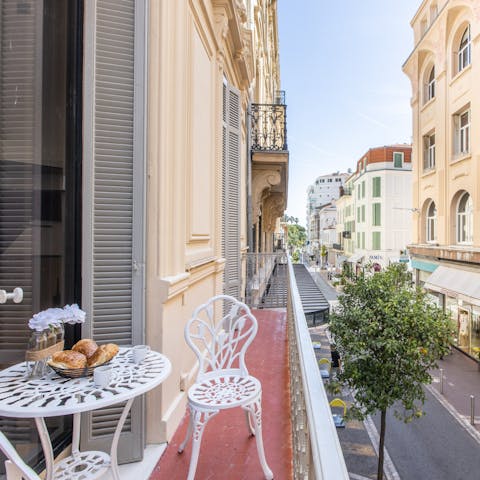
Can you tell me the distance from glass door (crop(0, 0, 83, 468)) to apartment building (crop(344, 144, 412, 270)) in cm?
3146

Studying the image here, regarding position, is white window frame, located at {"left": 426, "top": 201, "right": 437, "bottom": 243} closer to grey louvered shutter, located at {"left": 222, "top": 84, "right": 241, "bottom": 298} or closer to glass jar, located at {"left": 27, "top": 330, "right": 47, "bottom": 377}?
grey louvered shutter, located at {"left": 222, "top": 84, "right": 241, "bottom": 298}

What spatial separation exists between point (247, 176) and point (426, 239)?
13.0 m

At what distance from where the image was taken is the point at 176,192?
8.81ft

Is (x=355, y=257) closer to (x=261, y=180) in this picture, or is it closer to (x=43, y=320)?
(x=261, y=180)

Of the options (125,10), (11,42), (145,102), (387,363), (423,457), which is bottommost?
(423,457)

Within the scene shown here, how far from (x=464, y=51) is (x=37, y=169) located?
1695 cm

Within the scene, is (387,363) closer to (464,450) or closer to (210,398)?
(464,450)

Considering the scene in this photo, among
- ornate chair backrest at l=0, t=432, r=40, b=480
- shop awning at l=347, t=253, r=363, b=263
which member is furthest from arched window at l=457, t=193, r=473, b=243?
shop awning at l=347, t=253, r=363, b=263

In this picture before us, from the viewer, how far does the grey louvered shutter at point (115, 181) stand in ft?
7.36

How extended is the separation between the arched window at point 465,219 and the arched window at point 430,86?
20.6 feet

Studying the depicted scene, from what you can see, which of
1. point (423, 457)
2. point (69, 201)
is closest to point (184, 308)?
point (69, 201)

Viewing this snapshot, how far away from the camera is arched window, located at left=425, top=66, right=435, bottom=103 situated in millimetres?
16781

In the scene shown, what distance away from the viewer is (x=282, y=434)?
2637mm

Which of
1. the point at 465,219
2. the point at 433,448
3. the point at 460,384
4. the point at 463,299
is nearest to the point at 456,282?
the point at 463,299
